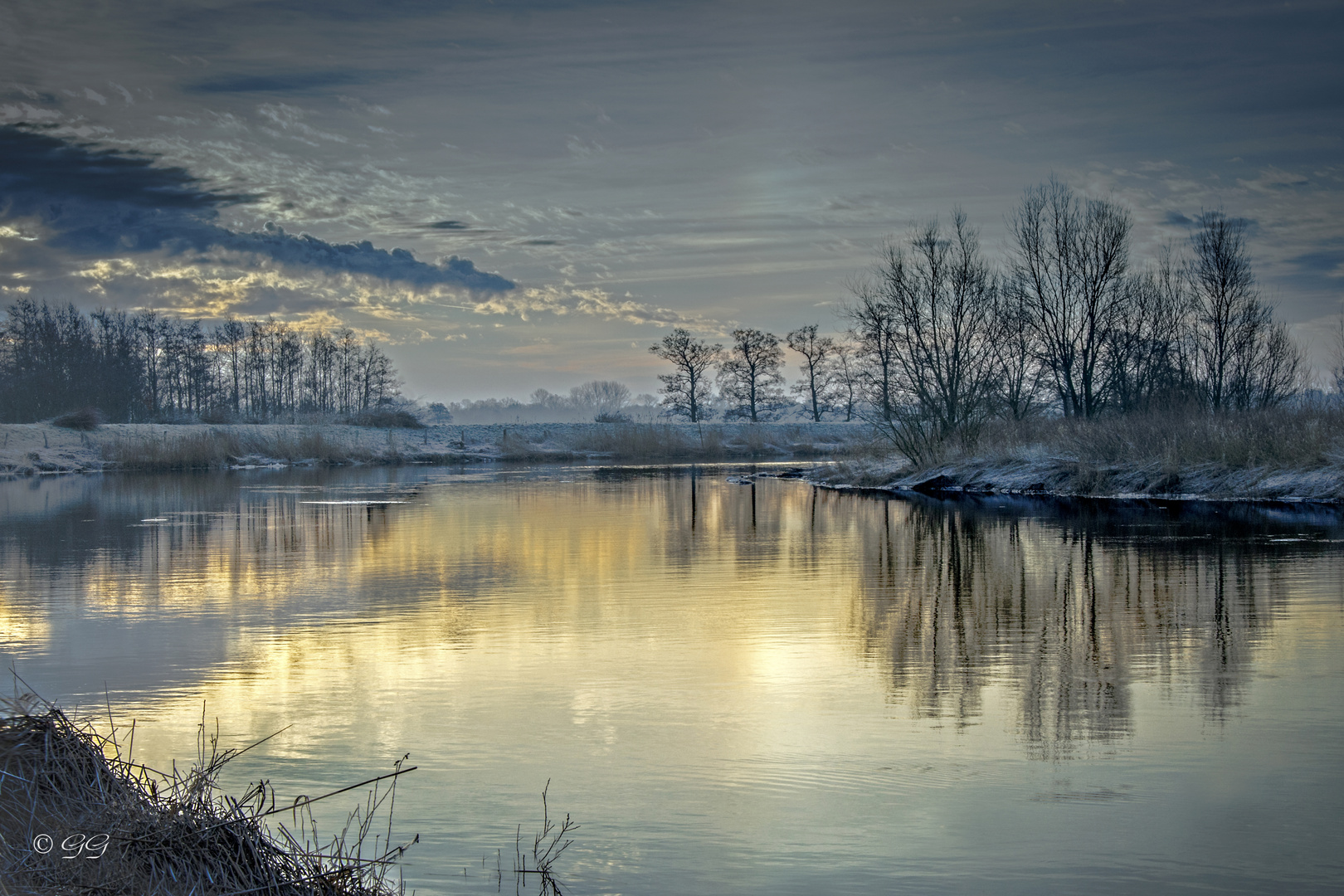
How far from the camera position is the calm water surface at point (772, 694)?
477 cm

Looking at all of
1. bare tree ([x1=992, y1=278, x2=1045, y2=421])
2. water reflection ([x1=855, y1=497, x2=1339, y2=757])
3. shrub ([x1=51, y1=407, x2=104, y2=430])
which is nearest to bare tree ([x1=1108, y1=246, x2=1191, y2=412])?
bare tree ([x1=992, y1=278, x2=1045, y2=421])

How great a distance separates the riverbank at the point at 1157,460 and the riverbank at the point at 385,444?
947cm

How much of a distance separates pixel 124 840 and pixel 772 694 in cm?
459

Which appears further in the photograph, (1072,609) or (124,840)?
(1072,609)

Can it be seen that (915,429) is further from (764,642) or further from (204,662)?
(204,662)

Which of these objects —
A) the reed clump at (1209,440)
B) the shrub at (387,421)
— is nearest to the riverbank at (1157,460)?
the reed clump at (1209,440)

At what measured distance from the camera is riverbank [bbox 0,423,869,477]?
2002 inches

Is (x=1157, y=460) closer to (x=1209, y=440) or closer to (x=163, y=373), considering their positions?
(x=1209, y=440)

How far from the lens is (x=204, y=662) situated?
27.8ft

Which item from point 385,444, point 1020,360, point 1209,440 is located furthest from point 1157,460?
point 385,444

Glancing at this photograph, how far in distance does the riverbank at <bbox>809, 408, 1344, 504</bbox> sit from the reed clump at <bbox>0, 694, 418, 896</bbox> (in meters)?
24.9

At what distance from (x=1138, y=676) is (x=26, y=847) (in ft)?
23.1

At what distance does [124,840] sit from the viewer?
381cm

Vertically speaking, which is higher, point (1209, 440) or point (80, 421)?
point (80, 421)
